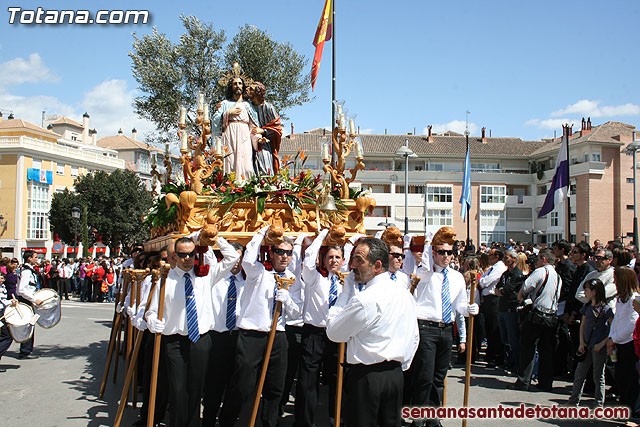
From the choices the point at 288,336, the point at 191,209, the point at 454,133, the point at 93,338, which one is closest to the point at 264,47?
the point at 93,338

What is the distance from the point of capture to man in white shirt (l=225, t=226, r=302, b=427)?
20.2 feet

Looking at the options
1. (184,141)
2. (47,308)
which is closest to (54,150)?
(47,308)

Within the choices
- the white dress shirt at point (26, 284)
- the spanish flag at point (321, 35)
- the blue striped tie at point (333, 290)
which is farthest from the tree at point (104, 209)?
the blue striped tie at point (333, 290)

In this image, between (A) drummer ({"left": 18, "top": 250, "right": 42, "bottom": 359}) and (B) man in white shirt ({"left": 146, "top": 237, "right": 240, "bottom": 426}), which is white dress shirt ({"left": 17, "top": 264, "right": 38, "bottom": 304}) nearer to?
(A) drummer ({"left": 18, "top": 250, "right": 42, "bottom": 359})

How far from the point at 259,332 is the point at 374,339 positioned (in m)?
2.22

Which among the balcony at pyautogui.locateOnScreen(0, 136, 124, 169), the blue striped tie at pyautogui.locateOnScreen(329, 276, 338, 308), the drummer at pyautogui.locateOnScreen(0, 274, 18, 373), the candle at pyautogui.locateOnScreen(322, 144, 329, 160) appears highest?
the balcony at pyautogui.locateOnScreen(0, 136, 124, 169)

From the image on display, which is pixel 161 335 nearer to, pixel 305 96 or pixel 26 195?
pixel 305 96

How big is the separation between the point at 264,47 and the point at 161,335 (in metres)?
14.2

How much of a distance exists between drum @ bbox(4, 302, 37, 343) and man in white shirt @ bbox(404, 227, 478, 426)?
706 centimetres

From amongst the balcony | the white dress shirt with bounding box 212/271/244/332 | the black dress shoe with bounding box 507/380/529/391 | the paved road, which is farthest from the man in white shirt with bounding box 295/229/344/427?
the balcony

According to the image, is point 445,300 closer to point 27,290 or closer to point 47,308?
point 47,308

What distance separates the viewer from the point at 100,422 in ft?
23.2

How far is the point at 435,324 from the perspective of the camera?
21.8ft

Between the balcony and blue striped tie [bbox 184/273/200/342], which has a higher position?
the balcony
